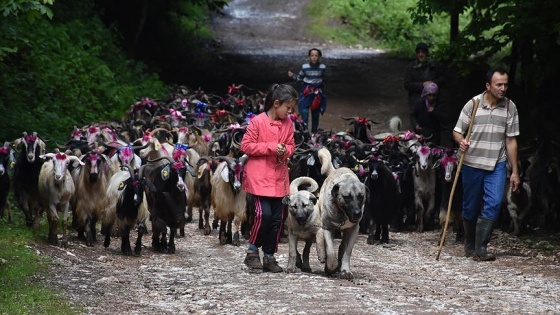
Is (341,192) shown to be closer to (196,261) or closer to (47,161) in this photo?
(196,261)

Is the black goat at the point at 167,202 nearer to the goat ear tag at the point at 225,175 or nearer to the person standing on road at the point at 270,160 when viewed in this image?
the goat ear tag at the point at 225,175

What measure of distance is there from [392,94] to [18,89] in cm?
1311

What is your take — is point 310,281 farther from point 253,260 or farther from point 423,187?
point 423,187

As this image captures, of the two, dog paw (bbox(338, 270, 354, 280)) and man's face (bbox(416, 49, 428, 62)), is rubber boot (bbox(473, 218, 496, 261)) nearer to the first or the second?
dog paw (bbox(338, 270, 354, 280))

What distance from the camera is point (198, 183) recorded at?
16.4 metres

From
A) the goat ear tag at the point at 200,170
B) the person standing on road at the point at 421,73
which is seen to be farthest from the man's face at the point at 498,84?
the person standing on road at the point at 421,73

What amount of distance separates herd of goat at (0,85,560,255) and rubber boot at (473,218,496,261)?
2.20 m

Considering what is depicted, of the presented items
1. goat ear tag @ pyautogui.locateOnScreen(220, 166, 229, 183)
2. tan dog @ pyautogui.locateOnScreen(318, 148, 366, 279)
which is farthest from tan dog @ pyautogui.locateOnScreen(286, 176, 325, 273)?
goat ear tag @ pyautogui.locateOnScreen(220, 166, 229, 183)

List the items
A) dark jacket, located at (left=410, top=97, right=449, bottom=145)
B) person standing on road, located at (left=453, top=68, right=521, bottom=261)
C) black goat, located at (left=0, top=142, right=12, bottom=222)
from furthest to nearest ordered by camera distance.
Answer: dark jacket, located at (left=410, top=97, right=449, bottom=145)
black goat, located at (left=0, top=142, right=12, bottom=222)
person standing on road, located at (left=453, top=68, right=521, bottom=261)

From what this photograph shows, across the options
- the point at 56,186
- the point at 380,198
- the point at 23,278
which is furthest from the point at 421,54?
the point at 23,278

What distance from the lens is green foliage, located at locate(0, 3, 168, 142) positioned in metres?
21.5

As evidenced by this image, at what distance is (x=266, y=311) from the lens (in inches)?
360

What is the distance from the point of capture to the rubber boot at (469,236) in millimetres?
13133

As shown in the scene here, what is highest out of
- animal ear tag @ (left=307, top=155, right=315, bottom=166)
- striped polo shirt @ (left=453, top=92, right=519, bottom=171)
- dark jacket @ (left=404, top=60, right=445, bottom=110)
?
dark jacket @ (left=404, top=60, right=445, bottom=110)
